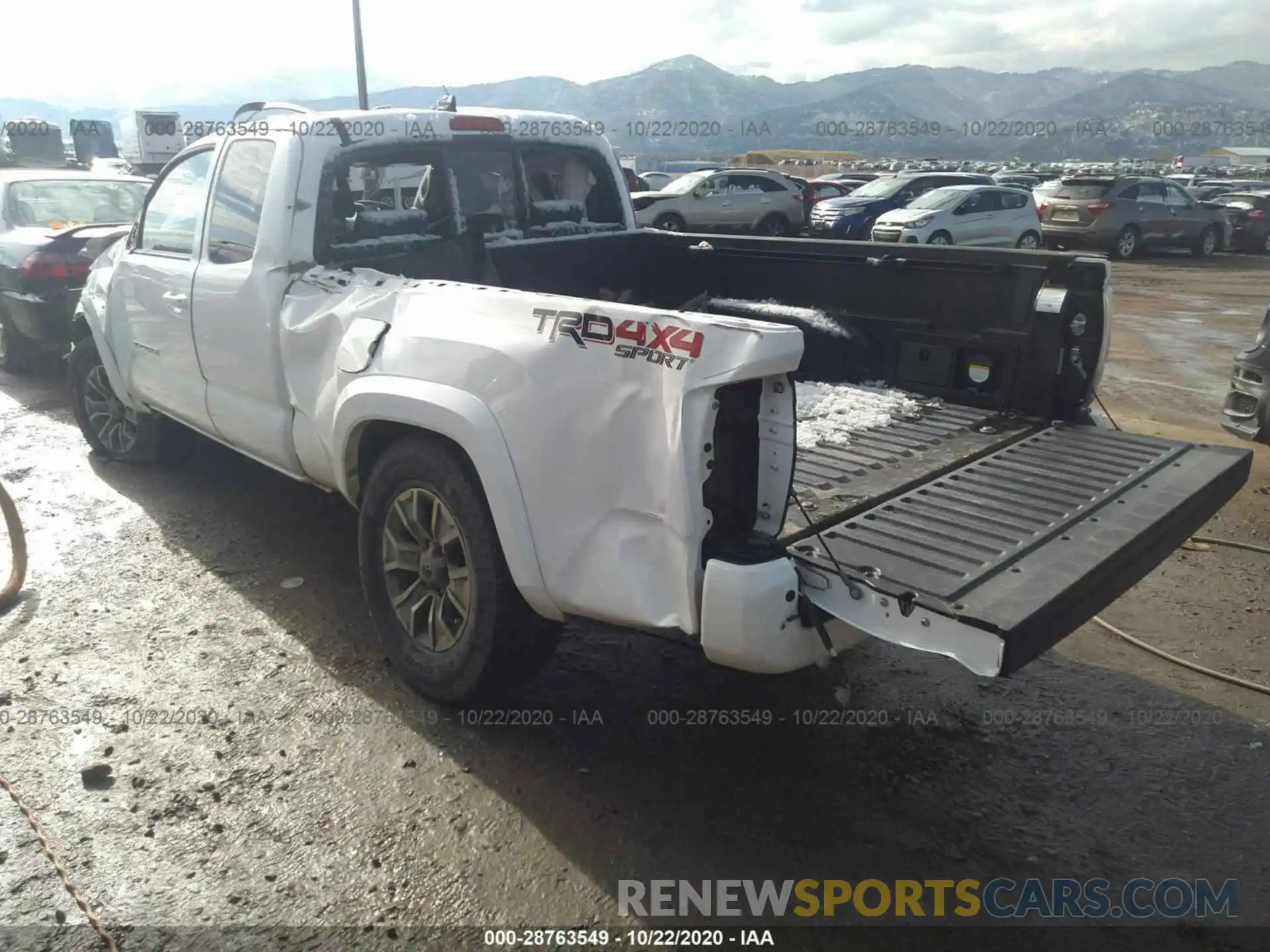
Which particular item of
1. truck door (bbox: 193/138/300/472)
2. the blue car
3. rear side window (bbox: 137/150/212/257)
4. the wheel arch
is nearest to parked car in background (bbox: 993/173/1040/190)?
the blue car

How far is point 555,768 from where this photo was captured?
124 inches

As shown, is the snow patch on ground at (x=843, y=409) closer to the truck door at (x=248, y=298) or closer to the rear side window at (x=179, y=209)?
the truck door at (x=248, y=298)

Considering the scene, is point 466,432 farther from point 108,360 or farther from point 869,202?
point 869,202

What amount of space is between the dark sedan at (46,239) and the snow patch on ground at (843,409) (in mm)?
5954

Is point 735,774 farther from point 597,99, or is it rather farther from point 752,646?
point 597,99

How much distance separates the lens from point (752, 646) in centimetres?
240

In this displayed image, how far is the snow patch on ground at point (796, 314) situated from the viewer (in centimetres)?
443

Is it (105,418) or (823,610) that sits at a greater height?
(823,610)

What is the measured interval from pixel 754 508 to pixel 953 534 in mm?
629

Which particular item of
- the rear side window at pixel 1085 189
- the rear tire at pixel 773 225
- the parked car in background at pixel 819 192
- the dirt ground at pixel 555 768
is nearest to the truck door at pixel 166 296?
the dirt ground at pixel 555 768

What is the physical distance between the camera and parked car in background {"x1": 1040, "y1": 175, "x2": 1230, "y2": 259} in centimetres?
2091

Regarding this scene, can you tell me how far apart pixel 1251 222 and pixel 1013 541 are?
26210 mm

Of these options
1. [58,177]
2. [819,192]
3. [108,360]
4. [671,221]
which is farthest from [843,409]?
[819,192]

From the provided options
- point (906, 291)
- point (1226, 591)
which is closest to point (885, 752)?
point (906, 291)
